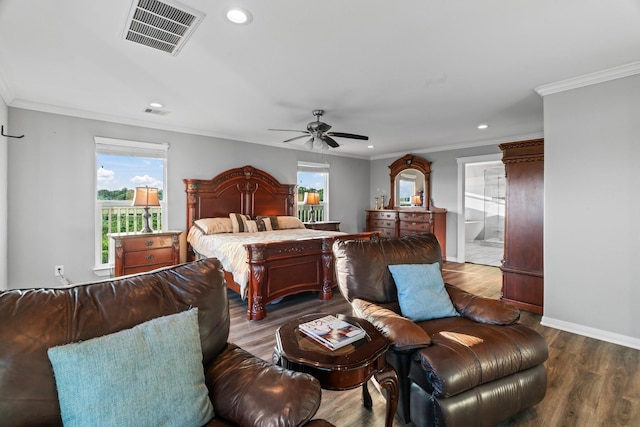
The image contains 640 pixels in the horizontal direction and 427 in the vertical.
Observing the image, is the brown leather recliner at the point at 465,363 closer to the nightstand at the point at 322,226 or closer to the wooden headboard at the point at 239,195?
the wooden headboard at the point at 239,195

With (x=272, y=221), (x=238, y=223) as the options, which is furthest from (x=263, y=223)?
(x=238, y=223)

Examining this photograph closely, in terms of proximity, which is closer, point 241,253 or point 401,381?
point 401,381

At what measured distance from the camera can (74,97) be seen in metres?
3.48

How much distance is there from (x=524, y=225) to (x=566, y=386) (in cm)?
196

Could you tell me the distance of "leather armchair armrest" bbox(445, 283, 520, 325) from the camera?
1.90 m

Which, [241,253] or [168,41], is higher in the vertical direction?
[168,41]

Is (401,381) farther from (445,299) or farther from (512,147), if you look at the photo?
(512,147)

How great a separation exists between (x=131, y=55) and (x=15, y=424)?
2578mm

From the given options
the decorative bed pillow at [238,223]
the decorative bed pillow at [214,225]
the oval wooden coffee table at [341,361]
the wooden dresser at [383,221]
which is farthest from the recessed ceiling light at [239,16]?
the wooden dresser at [383,221]

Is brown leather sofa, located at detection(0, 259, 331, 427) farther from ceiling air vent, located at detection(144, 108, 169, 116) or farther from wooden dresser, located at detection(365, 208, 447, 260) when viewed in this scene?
wooden dresser, located at detection(365, 208, 447, 260)

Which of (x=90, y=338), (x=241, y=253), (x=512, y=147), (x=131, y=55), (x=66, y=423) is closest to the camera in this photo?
(x=66, y=423)

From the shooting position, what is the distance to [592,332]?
284cm

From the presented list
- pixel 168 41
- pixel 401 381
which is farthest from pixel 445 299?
pixel 168 41

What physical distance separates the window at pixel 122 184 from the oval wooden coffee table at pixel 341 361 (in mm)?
3924
